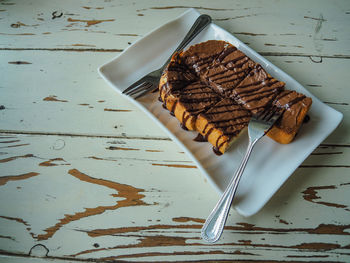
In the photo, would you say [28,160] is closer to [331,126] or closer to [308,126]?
[308,126]

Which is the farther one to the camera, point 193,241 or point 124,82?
point 124,82

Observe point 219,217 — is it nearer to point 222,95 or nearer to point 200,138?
point 200,138

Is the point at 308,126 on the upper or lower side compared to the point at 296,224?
upper

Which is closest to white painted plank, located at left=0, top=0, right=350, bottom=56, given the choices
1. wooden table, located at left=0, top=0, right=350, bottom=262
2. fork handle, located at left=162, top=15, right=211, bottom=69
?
wooden table, located at left=0, top=0, right=350, bottom=262

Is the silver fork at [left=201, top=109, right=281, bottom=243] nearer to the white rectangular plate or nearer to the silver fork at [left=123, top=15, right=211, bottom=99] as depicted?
the white rectangular plate

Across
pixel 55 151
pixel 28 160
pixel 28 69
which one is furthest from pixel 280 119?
pixel 28 69

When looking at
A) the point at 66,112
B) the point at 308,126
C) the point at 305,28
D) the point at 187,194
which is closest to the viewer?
the point at 187,194

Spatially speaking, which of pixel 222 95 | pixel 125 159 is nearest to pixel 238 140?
pixel 222 95
